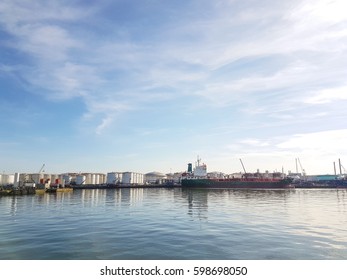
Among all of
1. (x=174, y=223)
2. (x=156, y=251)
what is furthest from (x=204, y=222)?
(x=156, y=251)

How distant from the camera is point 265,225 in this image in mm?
27375

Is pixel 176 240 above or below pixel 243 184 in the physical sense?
below

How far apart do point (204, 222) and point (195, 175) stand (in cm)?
13495

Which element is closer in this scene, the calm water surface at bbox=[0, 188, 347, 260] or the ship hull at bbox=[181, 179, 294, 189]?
the calm water surface at bbox=[0, 188, 347, 260]

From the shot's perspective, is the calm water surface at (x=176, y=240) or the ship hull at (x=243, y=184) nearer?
the calm water surface at (x=176, y=240)

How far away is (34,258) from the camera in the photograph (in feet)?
54.4

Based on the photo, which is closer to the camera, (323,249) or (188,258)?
(188,258)

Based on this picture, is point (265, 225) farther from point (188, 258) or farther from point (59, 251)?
point (59, 251)

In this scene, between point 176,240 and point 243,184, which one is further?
point 243,184

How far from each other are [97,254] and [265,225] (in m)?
18.0
